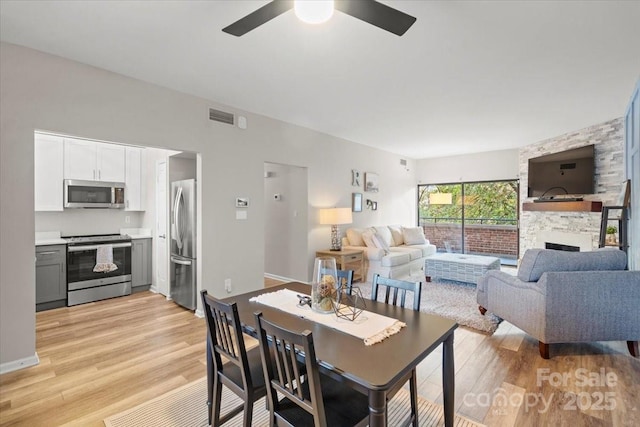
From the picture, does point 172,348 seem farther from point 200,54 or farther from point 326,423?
point 200,54

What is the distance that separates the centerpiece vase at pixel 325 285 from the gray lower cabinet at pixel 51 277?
4.07 m

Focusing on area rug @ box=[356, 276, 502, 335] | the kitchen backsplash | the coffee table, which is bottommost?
area rug @ box=[356, 276, 502, 335]

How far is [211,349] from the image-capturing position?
1887 mm

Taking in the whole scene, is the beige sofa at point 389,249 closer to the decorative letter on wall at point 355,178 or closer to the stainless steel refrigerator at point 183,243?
the decorative letter on wall at point 355,178

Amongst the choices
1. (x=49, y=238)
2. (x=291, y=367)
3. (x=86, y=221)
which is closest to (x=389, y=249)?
(x=291, y=367)

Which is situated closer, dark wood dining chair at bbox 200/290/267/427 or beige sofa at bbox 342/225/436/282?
dark wood dining chair at bbox 200/290/267/427

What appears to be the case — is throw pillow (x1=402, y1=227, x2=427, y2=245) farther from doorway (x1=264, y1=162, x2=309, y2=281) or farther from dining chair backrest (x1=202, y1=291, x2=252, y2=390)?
dining chair backrest (x1=202, y1=291, x2=252, y2=390)

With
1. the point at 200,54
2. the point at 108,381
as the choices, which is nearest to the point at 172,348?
the point at 108,381

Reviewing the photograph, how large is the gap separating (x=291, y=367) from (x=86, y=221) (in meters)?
4.89

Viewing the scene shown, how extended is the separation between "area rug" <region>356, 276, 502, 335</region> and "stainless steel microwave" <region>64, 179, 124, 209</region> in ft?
13.6

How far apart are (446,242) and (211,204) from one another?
643 cm

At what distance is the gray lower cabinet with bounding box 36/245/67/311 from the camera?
3953 millimetres

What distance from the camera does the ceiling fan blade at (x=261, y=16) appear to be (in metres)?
1.72

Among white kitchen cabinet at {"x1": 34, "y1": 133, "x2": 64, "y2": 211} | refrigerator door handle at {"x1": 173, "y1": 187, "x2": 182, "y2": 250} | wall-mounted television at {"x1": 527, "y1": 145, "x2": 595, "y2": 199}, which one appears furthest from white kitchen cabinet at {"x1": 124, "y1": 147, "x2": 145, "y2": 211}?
wall-mounted television at {"x1": 527, "y1": 145, "x2": 595, "y2": 199}
